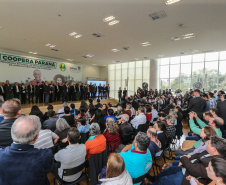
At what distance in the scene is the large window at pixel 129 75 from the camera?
48.9 feet

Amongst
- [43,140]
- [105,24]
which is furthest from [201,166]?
[105,24]

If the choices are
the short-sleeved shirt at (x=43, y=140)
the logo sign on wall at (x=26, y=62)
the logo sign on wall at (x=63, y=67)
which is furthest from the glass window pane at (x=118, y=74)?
the short-sleeved shirt at (x=43, y=140)

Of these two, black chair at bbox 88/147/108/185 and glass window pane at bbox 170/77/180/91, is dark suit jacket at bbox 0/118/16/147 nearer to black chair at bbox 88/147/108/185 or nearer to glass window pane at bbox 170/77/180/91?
black chair at bbox 88/147/108/185

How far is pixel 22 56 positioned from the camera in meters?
10.2

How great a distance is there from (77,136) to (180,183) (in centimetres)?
149

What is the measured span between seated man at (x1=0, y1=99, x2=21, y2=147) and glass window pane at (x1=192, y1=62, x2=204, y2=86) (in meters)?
14.6

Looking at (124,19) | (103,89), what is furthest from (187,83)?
(124,19)

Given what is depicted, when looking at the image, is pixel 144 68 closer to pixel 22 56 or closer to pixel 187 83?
pixel 187 83

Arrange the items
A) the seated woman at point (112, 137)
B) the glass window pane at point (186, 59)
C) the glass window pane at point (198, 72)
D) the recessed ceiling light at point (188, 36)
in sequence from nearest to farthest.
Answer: the seated woman at point (112, 137)
the recessed ceiling light at point (188, 36)
the glass window pane at point (198, 72)
the glass window pane at point (186, 59)

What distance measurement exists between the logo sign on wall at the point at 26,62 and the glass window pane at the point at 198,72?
1397 centimetres

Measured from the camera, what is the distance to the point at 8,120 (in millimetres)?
1507

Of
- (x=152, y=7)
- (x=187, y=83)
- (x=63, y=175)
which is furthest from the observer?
(x=187, y=83)

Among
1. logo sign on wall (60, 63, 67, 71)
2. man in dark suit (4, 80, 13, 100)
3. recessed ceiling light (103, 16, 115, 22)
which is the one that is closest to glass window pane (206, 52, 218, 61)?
recessed ceiling light (103, 16, 115, 22)

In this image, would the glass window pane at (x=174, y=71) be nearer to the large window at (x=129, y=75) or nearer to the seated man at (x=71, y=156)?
the large window at (x=129, y=75)
